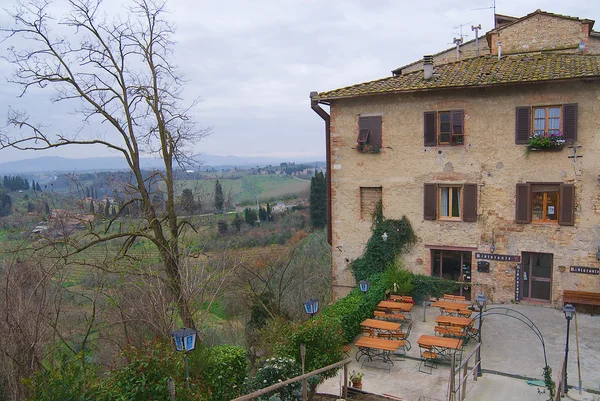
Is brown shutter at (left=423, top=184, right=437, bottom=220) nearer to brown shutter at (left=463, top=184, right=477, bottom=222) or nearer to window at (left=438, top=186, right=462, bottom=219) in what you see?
window at (left=438, top=186, right=462, bottom=219)

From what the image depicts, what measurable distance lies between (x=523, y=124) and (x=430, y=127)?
9.56ft

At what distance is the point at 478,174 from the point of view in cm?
1568

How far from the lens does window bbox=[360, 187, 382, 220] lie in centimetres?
1730

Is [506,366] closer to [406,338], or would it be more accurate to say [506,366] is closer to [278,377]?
[406,338]

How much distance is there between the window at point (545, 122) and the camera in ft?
46.9

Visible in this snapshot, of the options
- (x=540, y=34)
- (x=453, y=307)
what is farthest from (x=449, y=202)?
(x=540, y=34)

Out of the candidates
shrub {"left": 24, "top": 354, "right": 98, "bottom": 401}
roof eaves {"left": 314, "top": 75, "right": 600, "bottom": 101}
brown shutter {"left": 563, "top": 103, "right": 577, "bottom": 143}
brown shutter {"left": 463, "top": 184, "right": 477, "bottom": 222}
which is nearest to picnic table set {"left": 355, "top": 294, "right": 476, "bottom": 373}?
brown shutter {"left": 463, "top": 184, "right": 477, "bottom": 222}

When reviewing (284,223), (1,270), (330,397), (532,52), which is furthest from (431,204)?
(284,223)

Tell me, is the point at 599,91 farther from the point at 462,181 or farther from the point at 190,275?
the point at 190,275

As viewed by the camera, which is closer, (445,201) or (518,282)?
(518,282)

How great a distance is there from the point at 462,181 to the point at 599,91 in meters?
4.77

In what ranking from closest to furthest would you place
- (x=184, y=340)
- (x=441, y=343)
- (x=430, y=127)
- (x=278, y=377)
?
(x=184, y=340) → (x=278, y=377) → (x=441, y=343) → (x=430, y=127)

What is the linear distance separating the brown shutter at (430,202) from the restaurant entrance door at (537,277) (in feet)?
10.6

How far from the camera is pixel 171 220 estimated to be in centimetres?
1492
